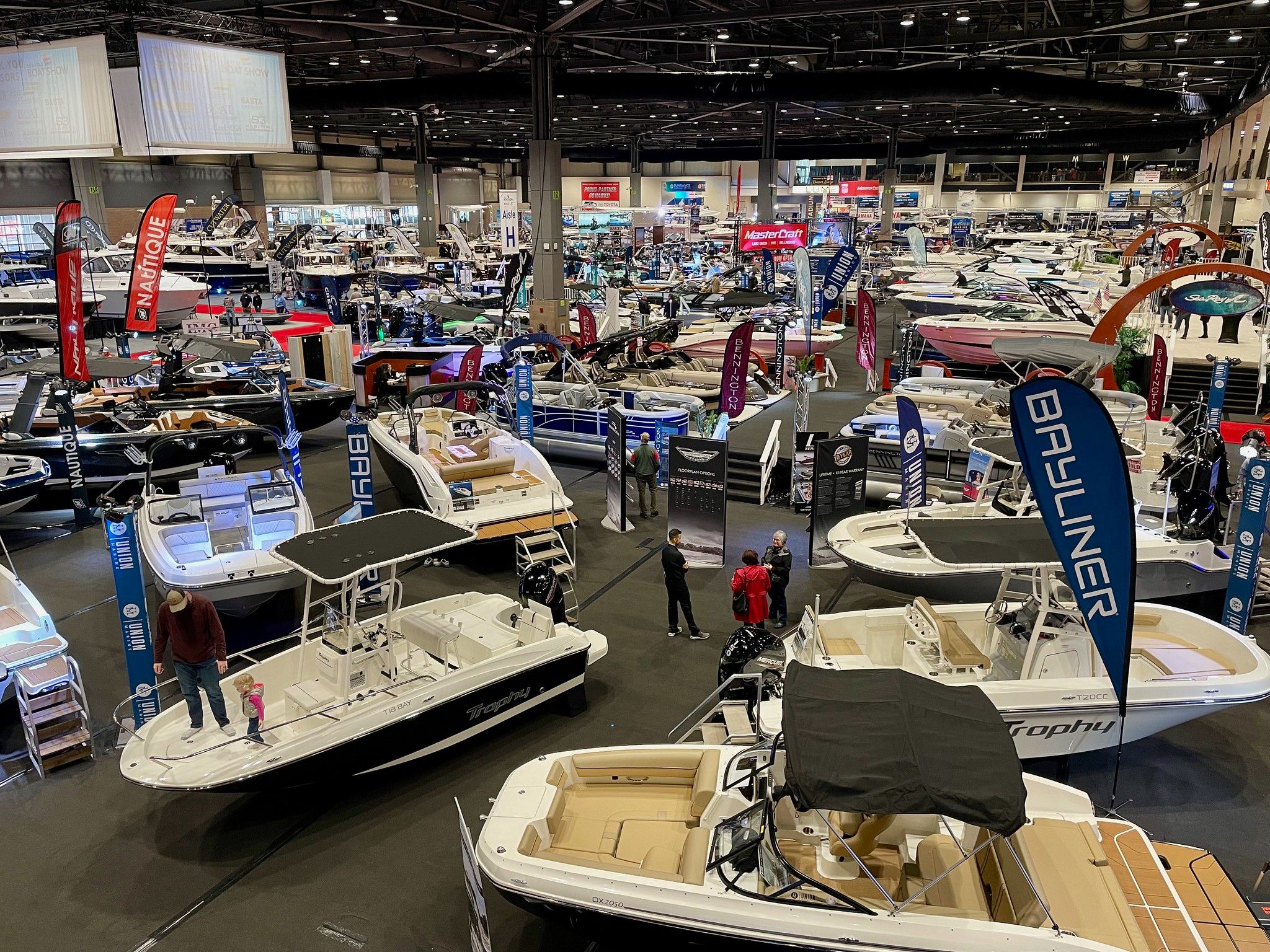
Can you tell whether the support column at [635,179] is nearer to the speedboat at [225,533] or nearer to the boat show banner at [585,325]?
the boat show banner at [585,325]

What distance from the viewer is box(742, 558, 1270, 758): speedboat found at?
19.1 feet

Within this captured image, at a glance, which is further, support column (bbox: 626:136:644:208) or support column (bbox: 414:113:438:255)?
support column (bbox: 626:136:644:208)

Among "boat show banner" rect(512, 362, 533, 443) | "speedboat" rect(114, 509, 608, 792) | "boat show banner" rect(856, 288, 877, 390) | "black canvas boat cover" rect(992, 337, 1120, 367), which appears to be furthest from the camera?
"boat show banner" rect(856, 288, 877, 390)

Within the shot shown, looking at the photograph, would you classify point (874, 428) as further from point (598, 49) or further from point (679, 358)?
point (598, 49)

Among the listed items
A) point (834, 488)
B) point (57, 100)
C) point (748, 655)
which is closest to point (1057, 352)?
point (834, 488)

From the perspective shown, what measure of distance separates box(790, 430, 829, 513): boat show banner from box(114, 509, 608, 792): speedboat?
15.5 feet

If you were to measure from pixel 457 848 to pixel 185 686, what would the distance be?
6.77 feet

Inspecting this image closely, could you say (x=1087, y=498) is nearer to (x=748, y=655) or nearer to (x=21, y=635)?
(x=748, y=655)

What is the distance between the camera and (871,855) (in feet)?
14.4

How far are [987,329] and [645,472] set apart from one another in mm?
10529

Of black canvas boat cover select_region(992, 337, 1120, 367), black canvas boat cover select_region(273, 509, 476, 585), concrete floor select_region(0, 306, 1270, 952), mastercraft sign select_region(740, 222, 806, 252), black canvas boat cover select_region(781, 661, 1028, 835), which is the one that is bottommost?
concrete floor select_region(0, 306, 1270, 952)

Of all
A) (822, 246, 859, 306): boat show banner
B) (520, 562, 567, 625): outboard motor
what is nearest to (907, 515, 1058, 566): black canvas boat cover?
(520, 562, 567, 625): outboard motor

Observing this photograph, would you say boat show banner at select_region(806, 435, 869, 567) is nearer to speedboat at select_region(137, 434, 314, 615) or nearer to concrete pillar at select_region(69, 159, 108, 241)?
speedboat at select_region(137, 434, 314, 615)

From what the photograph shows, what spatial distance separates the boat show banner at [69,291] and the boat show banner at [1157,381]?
51.7ft
